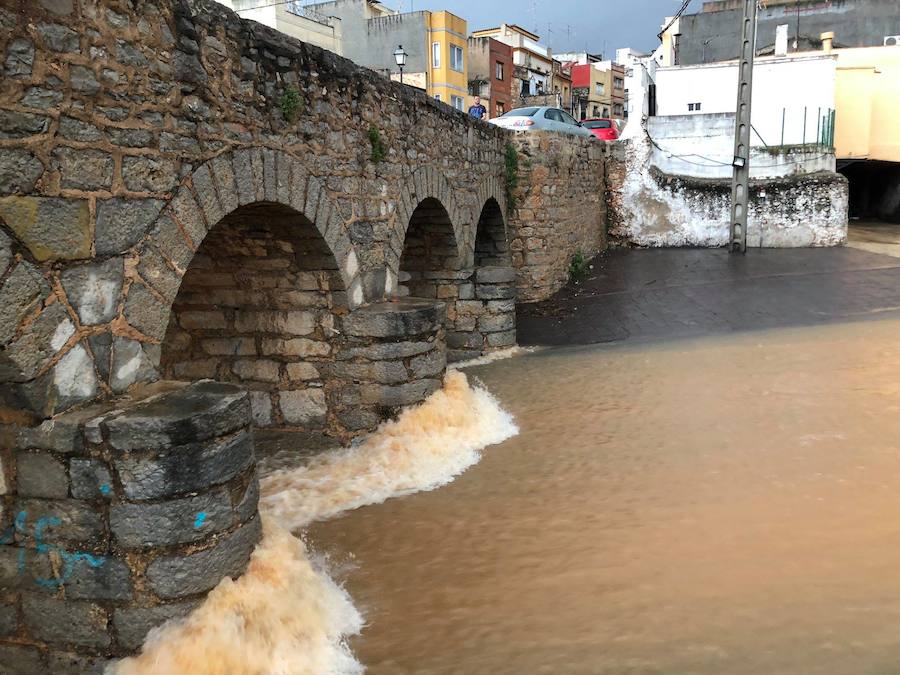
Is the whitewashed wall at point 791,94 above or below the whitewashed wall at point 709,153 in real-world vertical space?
above

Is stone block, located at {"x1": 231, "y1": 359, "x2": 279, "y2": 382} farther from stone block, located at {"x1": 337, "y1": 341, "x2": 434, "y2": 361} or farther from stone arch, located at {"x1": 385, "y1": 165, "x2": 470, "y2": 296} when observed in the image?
stone arch, located at {"x1": 385, "y1": 165, "x2": 470, "y2": 296}

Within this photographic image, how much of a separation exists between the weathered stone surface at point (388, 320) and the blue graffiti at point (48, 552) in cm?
347

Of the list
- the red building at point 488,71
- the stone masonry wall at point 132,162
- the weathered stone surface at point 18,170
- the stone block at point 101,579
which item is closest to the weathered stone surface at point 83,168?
the stone masonry wall at point 132,162

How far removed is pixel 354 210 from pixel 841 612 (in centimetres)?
465

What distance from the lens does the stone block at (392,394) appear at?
665 centimetres

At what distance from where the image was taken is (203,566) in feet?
11.5

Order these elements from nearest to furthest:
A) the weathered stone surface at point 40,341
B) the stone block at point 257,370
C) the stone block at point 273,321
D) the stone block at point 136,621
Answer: the weathered stone surface at point 40,341, the stone block at point 136,621, the stone block at point 273,321, the stone block at point 257,370

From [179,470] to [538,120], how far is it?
12275mm

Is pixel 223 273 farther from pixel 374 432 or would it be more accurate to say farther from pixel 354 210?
pixel 374 432

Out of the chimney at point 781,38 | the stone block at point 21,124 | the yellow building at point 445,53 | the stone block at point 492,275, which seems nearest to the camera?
the stone block at point 21,124

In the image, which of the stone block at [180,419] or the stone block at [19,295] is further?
the stone block at [180,419]

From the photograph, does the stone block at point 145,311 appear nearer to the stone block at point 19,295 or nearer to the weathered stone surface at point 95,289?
the weathered stone surface at point 95,289

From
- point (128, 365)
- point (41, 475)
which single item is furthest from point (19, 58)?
point (41, 475)

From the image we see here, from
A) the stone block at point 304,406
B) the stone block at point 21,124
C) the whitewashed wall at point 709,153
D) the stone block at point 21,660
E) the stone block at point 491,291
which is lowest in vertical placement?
the stone block at point 21,660
